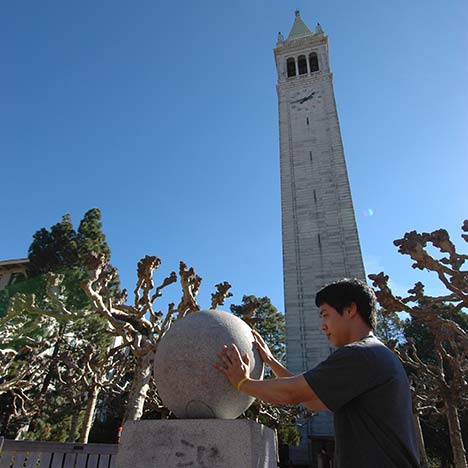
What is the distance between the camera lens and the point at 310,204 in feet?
91.5

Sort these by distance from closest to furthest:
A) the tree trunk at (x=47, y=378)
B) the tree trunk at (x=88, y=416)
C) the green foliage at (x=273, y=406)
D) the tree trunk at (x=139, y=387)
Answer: the tree trunk at (x=139, y=387), the green foliage at (x=273, y=406), the tree trunk at (x=88, y=416), the tree trunk at (x=47, y=378)

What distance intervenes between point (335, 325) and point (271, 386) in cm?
59

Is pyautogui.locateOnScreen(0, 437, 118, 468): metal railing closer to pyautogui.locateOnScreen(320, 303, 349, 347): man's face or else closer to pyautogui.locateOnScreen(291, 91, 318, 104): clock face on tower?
pyautogui.locateOnScreen(320, 303, 349, 347): man's face

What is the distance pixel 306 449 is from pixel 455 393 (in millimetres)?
10743

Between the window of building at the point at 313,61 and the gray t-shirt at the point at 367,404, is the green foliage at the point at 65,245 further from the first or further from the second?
the window of building at the point at 313,61

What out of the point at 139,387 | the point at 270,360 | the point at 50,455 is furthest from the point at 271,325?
the point at 270,360

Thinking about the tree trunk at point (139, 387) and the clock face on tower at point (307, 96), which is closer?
the tree trunk at point (139, 387)

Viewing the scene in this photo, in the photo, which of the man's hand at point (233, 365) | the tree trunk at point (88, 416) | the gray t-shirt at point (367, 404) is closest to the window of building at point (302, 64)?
the tree trunk at point (88, 416)

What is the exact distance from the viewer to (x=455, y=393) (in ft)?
40.4

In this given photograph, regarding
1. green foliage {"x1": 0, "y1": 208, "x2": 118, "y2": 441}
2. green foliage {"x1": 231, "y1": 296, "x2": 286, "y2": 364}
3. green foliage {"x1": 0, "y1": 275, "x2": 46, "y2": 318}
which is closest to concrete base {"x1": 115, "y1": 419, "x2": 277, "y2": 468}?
green foliage {"x1": 0, "y1": 208, "x2": 118, "y2": 441}

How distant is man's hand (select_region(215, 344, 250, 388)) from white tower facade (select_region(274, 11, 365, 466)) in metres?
17.1

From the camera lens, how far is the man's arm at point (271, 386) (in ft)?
6.86

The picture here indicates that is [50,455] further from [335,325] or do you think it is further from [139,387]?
[335,325]

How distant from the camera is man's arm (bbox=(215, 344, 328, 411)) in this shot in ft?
6.86
